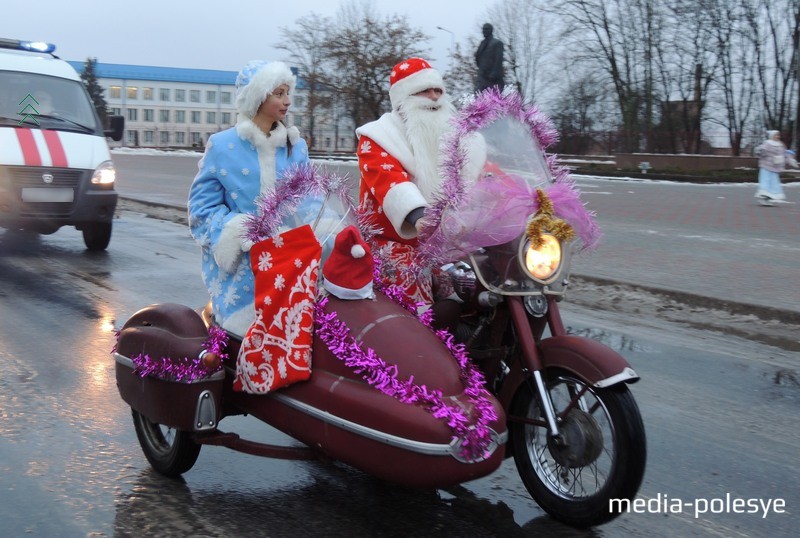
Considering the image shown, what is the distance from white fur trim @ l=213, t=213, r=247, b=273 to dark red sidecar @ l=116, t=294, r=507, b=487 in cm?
33

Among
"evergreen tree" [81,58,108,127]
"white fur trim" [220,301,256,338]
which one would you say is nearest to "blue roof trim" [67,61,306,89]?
"evergreen tree" [81,58,108,127]

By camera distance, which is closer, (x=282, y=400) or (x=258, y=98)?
(x=282, y=400)

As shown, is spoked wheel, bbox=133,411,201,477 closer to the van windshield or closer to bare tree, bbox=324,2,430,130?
the van windshield

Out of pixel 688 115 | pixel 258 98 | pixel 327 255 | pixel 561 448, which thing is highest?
pixel 688 115

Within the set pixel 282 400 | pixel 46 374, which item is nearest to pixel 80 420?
pixel 46 374

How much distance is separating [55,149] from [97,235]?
1.19 metres

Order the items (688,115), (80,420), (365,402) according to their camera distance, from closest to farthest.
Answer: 1. (365,402)
2. (80,420)
3. (688,115)

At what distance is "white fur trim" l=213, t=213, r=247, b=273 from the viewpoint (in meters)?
3.60

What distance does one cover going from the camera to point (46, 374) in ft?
18.1

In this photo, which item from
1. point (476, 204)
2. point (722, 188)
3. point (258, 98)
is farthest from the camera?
point (722, 188)

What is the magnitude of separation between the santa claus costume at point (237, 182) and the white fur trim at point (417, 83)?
0.50 metres

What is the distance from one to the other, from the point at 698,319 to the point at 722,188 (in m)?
20.9

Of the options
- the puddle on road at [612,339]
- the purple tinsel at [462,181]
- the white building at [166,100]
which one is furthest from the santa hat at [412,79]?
the white building at [166,100]

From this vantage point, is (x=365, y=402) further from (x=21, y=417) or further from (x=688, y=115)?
(x=688, y=115)
